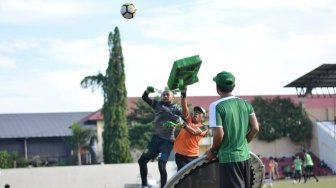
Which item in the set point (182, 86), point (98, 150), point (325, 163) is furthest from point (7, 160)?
point (182, 86)

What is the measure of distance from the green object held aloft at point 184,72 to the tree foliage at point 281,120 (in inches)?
2112

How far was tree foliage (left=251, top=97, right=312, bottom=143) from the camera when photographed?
64250mm

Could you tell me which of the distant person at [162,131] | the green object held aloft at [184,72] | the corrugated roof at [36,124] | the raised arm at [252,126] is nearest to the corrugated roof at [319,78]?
the corrugated roof at [36,124]

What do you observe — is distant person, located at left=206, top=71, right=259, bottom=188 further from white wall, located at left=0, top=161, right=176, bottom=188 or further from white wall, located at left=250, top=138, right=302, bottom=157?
white wall, located at left=250, top=138, right=302, bottom=157

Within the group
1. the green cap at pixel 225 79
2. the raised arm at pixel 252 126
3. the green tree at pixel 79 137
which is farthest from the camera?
the green tree at pixel 79 137

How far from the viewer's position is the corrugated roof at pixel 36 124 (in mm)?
86500

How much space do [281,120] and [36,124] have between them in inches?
1505

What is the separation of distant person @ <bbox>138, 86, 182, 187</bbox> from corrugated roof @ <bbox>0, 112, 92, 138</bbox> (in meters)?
74.2

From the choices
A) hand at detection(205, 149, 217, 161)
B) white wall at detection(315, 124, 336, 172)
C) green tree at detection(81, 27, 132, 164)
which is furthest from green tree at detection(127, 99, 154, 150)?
hand at detection(205, 149, 217, 161)

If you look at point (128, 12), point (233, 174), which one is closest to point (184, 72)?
point (233, 174)

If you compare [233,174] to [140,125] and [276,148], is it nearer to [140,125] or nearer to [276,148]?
[140,125]

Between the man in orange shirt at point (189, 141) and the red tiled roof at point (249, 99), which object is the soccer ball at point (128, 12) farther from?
the red tiled roof at point (249, 99)

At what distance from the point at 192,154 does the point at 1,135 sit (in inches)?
2967

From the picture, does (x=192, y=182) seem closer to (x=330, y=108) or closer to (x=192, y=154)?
(x=192, y=154)
